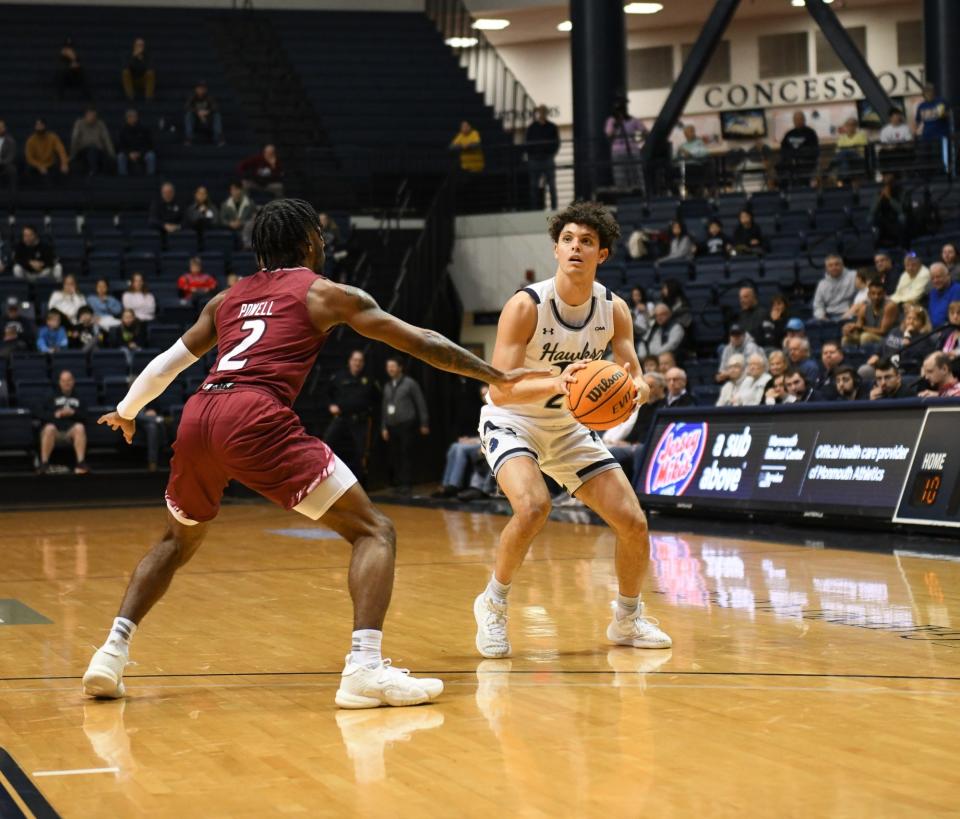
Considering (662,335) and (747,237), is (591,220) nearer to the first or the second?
(662,335)

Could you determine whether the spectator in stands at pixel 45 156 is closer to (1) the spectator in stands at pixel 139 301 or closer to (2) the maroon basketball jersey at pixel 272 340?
(1) the spectator in stands at pixel 139 301

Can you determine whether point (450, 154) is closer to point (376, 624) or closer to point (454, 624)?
point (454, 624)

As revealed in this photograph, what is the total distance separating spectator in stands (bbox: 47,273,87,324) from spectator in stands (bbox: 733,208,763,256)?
8.59 m

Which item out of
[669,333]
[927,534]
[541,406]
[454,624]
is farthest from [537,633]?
[669,333]

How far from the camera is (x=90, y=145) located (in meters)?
23.7

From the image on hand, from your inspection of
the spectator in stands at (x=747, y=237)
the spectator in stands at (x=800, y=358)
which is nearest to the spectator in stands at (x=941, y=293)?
the spectator in stands at (x=800, y=358)

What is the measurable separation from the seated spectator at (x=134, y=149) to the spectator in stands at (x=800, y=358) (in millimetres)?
12216

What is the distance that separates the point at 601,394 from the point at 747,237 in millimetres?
14058

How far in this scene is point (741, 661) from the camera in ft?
21.3

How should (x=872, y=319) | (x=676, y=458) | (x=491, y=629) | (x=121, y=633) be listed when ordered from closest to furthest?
(x=121, y=633) → (x=491, y=629) → (x=676, y=458) → (x=872, y=319)

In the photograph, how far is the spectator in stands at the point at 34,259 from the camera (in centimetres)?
2038

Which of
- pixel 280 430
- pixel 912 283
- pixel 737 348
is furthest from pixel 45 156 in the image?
pixel 280 430

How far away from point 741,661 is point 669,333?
11.9 meters

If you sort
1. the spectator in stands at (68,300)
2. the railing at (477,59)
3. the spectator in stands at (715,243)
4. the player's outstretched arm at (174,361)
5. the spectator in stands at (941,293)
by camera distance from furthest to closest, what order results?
the railing at (477,59) < the spectator in stands at (715,243) < the spectator in stands at (68,300) < the spectator in stands at (941,293) < the player's outstretched arm at (174,361)
